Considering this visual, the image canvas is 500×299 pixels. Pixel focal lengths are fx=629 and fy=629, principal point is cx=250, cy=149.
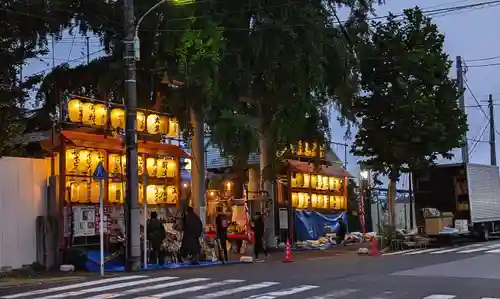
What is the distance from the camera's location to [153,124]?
942 inches

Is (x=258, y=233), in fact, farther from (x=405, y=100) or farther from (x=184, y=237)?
(x=405, y=100)

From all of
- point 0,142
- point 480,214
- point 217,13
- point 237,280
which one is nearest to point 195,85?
point 217,13

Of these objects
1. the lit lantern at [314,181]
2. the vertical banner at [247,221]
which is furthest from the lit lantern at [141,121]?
the lit lantern at [314,181]

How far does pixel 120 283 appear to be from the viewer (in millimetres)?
15312

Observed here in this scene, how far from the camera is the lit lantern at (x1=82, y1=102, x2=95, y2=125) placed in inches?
851

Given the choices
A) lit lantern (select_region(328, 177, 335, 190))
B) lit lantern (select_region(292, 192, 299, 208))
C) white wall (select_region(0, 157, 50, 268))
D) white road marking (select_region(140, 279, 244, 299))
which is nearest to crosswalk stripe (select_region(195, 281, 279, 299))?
white road marking (select_region(140, 279, 244, 299))

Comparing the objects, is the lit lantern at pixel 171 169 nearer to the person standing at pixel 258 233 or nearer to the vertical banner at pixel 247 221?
the vertical banner at pixel 247 221

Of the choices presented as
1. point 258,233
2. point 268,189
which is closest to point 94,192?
point 258,233

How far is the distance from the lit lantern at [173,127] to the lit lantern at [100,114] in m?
2.95

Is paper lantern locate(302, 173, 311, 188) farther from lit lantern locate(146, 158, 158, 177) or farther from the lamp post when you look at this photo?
the lamp post

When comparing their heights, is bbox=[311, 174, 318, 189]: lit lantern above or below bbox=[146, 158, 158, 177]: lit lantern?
below

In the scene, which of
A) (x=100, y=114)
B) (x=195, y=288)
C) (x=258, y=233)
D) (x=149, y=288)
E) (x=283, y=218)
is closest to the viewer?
(x=195, y=288)

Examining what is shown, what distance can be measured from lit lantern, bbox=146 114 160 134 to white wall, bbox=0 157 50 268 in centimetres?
452

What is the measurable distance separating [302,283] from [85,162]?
10.0 m
